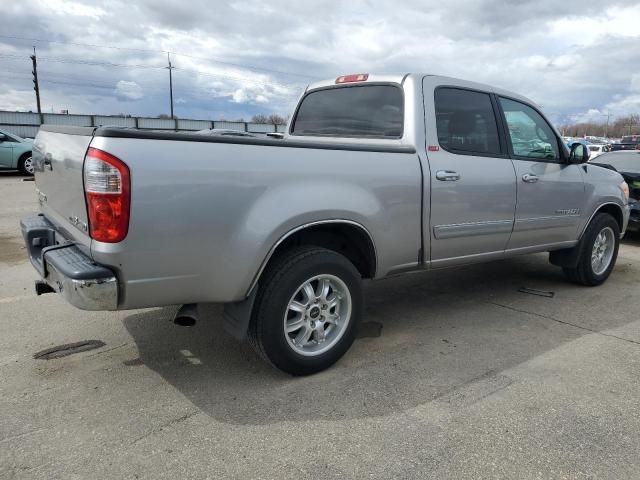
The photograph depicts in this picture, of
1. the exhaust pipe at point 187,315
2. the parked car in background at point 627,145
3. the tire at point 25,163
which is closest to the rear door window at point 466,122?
the exhaust pipe at point 187,315

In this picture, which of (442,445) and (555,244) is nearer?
(442,445)

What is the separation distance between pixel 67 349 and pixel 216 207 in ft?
5.87

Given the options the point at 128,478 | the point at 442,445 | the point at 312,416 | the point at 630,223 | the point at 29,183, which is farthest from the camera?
the point at 29,183

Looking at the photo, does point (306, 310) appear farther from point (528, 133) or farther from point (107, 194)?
point (528, 133)

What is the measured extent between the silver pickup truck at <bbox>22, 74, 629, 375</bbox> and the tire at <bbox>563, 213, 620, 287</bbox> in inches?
20.0

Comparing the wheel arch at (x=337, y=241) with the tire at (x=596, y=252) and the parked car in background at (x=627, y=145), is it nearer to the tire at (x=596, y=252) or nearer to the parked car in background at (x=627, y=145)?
the tire at (x=596, y=252)

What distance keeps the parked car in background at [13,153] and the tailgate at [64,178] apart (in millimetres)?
12844

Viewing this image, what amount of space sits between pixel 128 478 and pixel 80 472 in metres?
0.23

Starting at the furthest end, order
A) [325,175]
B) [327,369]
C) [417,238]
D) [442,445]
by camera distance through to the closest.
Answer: [417,238] → [327,369] → [325,175] → [442,445]

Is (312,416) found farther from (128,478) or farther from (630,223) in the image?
(630,223)

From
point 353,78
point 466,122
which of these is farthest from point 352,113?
point 466,122

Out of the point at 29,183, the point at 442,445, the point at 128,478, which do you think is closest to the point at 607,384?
the point at 442,445

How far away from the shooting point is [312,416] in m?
2.85

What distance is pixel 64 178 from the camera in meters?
2.99
